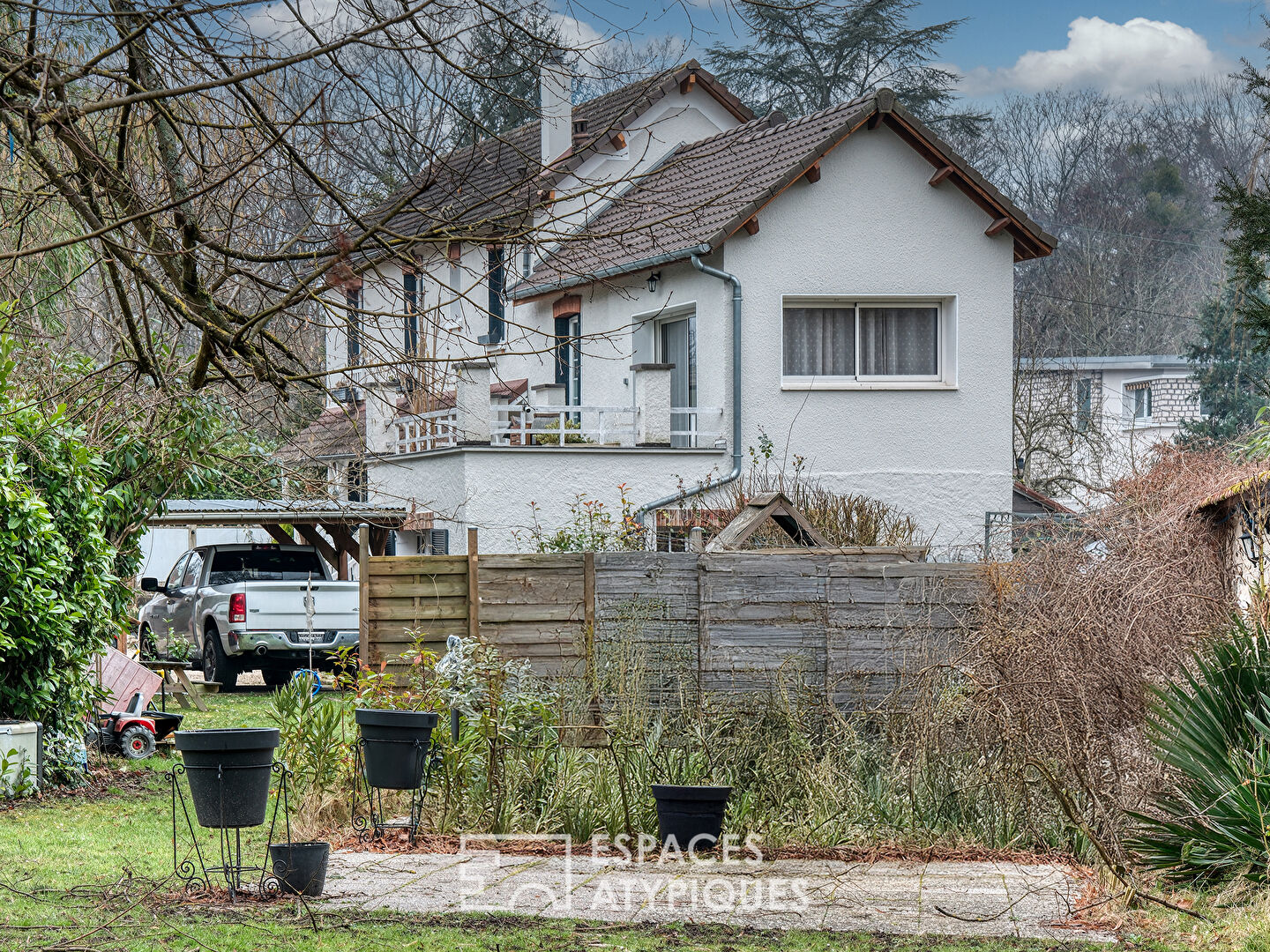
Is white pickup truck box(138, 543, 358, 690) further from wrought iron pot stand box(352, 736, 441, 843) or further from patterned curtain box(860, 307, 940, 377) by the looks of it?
patterned curtain box(860, 307, 940, 377)

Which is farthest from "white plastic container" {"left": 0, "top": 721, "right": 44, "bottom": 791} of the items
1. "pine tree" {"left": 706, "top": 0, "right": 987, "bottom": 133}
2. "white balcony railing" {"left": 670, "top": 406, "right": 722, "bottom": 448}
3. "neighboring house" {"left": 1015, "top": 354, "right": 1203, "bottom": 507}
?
"pine tree" {"left": 706, "top": 0, "right": 987, "bottom": 133}

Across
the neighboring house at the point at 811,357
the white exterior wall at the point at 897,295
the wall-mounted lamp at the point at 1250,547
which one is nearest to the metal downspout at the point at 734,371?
the neighboring house at the point at 811,357

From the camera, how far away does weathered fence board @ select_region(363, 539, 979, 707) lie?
35.8 ft

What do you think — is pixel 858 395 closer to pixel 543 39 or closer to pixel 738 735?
pixel 738 735

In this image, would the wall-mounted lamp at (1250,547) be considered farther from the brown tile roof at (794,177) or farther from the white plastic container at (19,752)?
the white plastic container at (19,752)

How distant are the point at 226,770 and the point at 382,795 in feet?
9.09

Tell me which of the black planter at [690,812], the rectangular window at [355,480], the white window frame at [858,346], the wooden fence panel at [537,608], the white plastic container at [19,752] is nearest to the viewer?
the black planter at [690,812]

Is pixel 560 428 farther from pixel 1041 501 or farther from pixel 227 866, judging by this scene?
pixel 227 866

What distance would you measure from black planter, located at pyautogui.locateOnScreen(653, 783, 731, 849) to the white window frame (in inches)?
469

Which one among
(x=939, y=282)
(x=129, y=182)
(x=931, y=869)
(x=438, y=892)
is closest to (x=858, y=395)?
(x=939, y=282)

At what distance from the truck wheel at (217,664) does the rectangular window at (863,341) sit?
28.1 feet

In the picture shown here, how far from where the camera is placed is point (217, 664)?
60.6 ft

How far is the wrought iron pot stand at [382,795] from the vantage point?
8.77 m

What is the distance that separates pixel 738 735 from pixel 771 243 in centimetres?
1082
